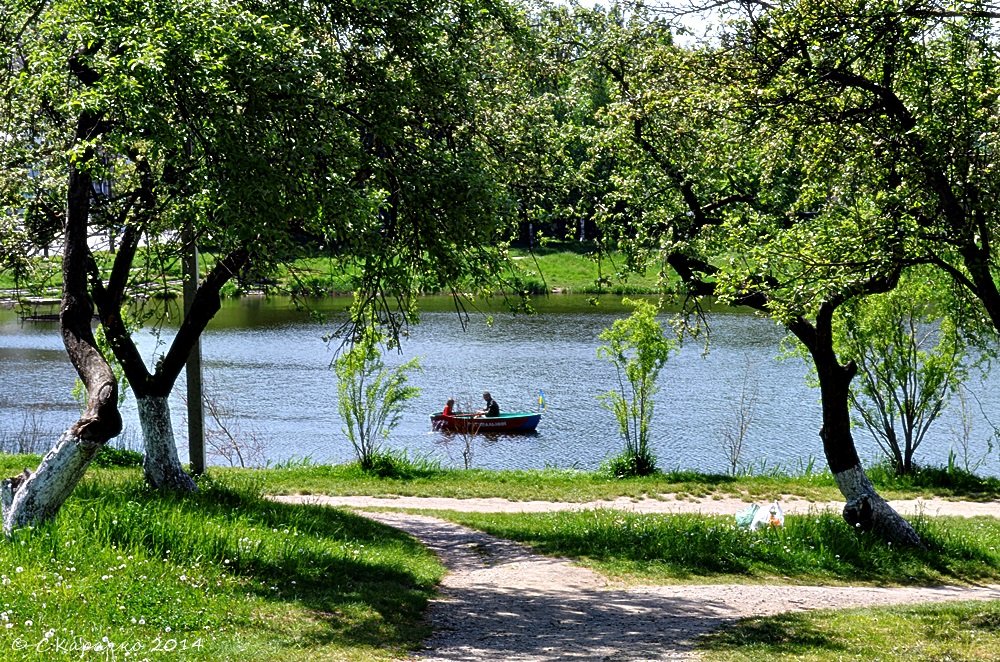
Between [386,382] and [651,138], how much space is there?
335 inches

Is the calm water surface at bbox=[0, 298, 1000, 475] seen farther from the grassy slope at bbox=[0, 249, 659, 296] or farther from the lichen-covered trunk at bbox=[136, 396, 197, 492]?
the lichen-covered trunk at bbox=[136, 396, 197, 492]

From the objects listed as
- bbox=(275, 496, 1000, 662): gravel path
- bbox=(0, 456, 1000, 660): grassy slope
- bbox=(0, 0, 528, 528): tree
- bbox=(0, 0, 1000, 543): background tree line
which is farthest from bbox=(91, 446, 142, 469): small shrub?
bbox=(275, 496, 1000, 662): gravel path

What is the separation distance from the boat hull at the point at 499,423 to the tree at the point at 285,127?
14.9m

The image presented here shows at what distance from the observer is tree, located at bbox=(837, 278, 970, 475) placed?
748 inches

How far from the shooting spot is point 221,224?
8688 mm

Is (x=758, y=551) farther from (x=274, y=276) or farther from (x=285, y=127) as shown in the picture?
(x=285, y=127)

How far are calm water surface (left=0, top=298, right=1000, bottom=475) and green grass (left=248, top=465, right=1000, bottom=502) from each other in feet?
7.85

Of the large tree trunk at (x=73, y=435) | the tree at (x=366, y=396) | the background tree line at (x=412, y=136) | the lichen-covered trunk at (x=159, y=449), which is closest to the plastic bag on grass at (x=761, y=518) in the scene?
the background tree line at (x=412, y=136)

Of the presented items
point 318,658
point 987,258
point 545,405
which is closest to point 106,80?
point 318,658

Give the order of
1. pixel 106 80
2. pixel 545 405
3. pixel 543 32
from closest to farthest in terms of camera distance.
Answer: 1. pixel 106 80
2. pixel 543 32
3. pixel 545 405

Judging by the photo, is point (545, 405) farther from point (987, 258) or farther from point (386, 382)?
point (987, 258)

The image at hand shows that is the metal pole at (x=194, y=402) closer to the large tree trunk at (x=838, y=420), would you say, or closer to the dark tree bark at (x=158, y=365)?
the dark tree bark at (x=158, y=365)

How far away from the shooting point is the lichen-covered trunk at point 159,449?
12.4m

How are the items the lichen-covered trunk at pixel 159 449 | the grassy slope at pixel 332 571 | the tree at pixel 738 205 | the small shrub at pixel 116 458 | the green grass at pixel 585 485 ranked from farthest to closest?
the small shrub at pixel 116 458 < the green grass at pixel 585 485 < the lichen-covered trunk at pixel 159 449 < the tree at pixel 738 205 < the grassy slope at pixel 332 571
